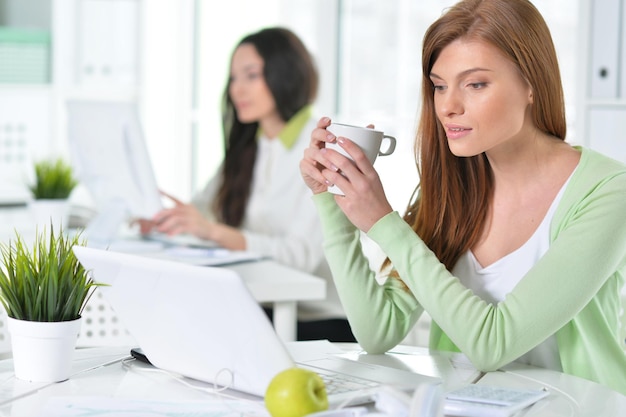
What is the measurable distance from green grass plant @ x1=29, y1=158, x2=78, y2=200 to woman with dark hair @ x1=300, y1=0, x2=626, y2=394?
1.43 meters

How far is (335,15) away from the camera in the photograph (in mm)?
4156

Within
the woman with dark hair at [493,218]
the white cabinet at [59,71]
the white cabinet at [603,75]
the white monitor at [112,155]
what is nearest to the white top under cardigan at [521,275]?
the woman with dark hair at [493,218]

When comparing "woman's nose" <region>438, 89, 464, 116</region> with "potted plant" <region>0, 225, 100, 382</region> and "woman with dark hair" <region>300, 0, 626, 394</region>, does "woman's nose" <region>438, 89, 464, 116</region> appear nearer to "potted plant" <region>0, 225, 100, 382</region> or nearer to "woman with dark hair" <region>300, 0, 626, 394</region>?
"woman with dark hair" <region>300, 0, 626, 394</region>

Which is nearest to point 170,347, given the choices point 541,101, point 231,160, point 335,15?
point 541,101

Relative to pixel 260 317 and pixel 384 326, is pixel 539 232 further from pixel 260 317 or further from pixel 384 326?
pixel 260 317

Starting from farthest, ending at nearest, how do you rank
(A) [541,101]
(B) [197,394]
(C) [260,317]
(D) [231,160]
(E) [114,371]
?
(D) [231,160], (A) [541,101], (E) [114,371], (B) [197,394], (C) [260,317]

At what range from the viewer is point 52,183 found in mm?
2828

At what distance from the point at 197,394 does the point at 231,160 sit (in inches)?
77.7

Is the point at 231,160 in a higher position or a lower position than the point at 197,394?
higher

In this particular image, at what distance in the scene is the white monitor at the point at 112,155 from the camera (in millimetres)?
2525

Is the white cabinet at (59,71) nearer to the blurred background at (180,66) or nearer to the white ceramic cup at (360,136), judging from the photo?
the blurred background at (180,66)

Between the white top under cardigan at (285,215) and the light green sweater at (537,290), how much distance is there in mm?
1065

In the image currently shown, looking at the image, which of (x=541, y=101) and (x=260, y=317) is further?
(x=541, y=101)

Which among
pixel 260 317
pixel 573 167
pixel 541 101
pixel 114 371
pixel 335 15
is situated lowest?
pixel 114 371
